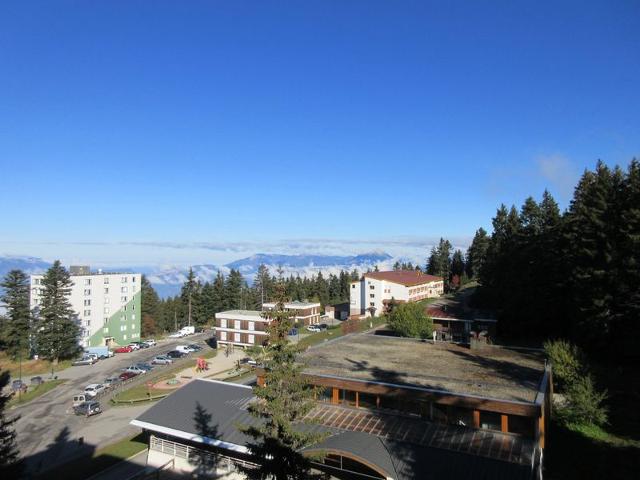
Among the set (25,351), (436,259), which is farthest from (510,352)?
(436,259)

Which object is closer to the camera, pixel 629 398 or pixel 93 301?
pixel 629 398

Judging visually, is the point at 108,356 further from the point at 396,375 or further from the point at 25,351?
the point at 396,375

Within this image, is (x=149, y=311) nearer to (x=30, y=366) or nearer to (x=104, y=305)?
(x=104, y=305)

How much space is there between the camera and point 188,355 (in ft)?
218

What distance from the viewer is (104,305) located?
7938 centimetres

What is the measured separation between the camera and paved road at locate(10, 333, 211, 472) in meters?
30.1

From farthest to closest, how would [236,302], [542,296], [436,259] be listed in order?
1. [436,259]
2. [236,302]
3. [542,296]

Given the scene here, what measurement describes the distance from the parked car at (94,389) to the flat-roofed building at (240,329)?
868 inches

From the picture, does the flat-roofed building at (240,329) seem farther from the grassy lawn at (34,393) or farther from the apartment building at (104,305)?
the apartment building at (104,305)

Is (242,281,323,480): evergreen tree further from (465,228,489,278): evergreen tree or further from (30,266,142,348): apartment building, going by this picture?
(465,228,489,278): evergreen tree

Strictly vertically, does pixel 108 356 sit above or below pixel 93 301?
below

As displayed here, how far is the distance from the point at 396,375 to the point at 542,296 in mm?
27805

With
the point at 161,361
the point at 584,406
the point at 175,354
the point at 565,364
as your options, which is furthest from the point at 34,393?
the point at 584,406

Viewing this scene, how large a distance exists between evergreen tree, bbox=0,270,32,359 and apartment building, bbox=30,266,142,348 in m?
4.18
